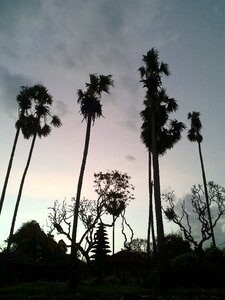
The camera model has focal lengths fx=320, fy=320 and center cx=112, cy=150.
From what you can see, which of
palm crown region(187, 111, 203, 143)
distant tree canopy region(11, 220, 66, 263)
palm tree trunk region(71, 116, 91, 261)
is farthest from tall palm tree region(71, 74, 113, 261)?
distant tree canopy region(11, 220, 66, 263)

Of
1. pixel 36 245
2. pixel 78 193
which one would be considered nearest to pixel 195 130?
pixel 78 193

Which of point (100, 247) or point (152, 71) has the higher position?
point (152, 71)

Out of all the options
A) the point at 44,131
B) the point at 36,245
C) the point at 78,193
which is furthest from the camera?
the point at 36,245

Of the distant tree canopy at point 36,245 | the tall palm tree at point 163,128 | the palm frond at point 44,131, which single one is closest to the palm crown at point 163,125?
the tall palm tree at point 163,128

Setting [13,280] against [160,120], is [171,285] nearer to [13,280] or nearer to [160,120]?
[160,120]

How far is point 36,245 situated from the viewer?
2189 inches

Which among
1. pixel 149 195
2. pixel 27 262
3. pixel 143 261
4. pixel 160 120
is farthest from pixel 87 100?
pixel 143 261

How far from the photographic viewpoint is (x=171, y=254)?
50.8 meters

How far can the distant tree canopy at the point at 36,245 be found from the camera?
53503 mm

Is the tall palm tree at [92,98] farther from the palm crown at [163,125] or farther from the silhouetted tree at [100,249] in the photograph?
the silhouetted tree at [100,249]

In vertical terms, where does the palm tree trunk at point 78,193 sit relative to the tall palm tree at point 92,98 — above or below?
below

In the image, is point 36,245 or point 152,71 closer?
point 152,71

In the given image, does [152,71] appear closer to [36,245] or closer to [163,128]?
[163,128]

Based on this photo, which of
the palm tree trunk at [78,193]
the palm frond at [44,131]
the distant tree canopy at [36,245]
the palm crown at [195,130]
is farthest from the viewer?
the distant tree canopy at [36,245]
